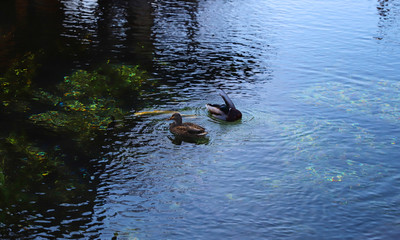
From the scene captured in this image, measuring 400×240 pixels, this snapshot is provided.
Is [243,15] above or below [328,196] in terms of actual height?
above

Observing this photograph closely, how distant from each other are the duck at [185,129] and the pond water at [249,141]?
0.36 m

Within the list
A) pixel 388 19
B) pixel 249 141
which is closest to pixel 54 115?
pixel 249 141

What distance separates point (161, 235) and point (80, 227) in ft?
5.06

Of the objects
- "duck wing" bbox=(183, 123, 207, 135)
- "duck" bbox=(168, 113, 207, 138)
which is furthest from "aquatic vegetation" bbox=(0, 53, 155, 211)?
"duck wing" bbox=(183, 123, 207, 135)

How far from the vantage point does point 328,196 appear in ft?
34.7

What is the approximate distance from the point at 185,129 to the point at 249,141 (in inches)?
69.5

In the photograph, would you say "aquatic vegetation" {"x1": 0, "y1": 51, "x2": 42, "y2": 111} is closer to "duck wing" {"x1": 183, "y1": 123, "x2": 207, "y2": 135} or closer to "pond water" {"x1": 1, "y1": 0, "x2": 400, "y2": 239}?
"pond water" {"x1": 1, "y1": 0, "x2": 400, "y2": 239}

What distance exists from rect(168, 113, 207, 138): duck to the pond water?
14.2 inches

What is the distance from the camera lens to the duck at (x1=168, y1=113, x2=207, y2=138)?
12.8 meters

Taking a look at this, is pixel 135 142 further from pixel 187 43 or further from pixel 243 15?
pixel 243 15

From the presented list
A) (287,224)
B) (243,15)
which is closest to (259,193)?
(287,224)

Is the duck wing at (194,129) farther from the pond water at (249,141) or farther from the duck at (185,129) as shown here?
the pond water at (249,141)

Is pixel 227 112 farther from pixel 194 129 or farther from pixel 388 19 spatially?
pixel 388 19

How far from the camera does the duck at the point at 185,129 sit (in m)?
12.8
